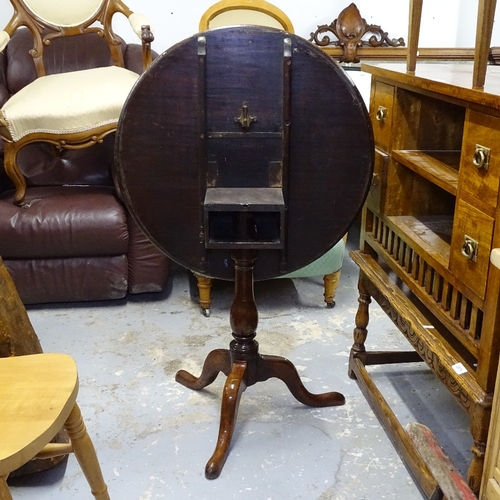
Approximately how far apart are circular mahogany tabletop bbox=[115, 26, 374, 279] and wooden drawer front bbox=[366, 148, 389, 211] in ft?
0.58

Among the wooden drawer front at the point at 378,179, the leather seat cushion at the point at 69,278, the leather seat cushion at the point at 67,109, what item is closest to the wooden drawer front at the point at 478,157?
the wooden drawer front at the point at 378,179

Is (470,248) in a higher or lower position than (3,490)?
higher

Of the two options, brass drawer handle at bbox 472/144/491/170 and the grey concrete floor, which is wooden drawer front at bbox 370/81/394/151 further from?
the grey concrete floor

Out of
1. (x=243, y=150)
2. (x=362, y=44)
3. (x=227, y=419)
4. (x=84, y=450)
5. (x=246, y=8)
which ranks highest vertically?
(x=246, y=8)

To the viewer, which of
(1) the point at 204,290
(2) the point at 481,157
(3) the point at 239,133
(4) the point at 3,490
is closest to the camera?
(4) the point at 3,490

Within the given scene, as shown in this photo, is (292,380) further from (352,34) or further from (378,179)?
(352,34)

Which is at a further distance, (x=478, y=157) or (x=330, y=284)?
(x=330, y=284)

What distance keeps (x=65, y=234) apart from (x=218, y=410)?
102 centimetres

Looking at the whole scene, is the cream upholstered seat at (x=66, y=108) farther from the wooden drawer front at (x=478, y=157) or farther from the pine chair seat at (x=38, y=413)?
the wooden drawer front at (x=478, y=157)

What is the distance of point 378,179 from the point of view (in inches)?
68.2

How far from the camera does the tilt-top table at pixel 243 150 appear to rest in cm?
142

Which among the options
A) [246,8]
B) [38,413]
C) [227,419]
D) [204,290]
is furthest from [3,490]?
[246,8]

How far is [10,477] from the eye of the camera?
162 cm

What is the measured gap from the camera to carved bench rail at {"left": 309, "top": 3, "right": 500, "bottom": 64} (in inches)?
122
